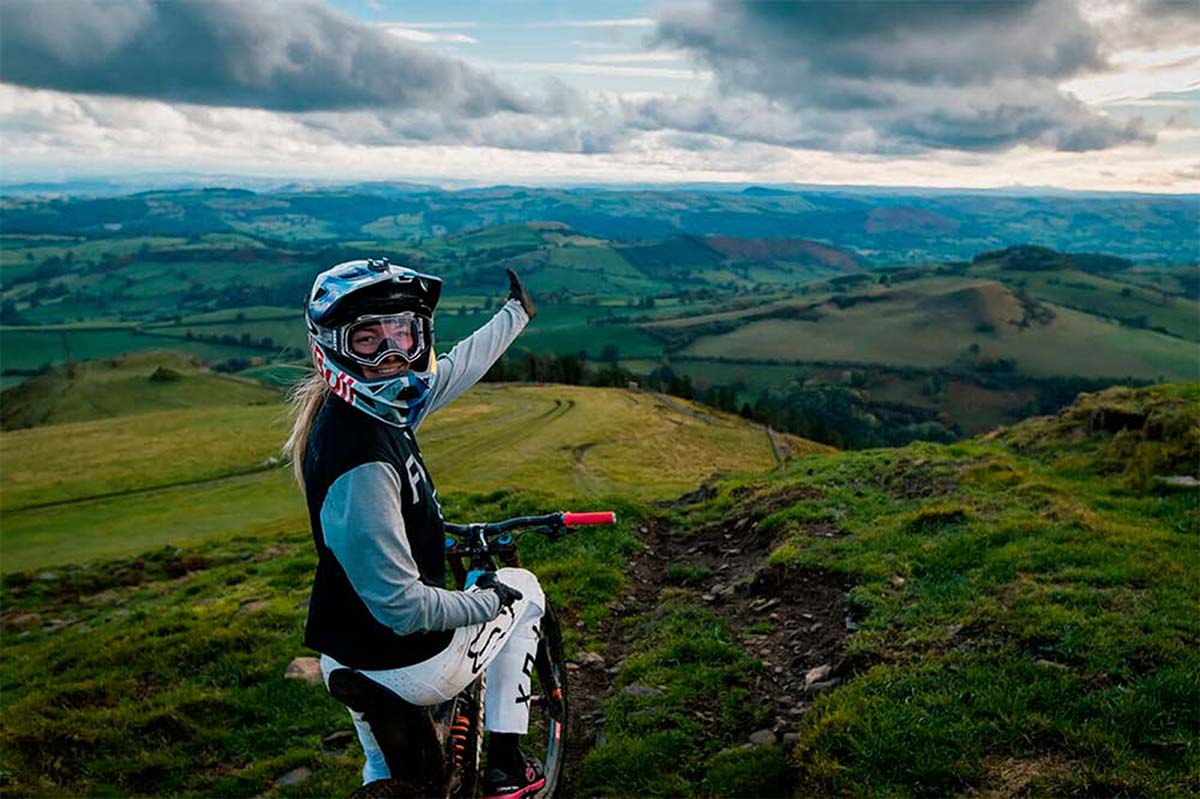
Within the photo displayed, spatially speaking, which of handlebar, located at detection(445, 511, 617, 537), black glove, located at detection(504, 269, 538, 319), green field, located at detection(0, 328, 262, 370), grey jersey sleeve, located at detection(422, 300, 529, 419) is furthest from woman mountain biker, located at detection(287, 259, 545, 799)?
green field, located at detection(0, 328, 262, 370)

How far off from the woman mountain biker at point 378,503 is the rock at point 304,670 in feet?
16.9

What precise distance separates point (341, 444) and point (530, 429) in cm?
3980

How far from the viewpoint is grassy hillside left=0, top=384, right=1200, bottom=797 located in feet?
21.7

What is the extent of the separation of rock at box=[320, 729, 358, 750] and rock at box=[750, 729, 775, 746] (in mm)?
4531

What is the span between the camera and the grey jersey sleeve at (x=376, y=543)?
4.25 m

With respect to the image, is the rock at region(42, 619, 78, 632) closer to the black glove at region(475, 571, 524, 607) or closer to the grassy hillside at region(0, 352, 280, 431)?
the black glove at region(475, 571, 524, 607)

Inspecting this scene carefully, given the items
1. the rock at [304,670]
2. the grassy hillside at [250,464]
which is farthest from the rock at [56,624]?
the rock at [304,670]

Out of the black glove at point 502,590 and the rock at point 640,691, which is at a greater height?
the black glove at point 502,590

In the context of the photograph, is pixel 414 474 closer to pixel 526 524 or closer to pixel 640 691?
pixel 526 524

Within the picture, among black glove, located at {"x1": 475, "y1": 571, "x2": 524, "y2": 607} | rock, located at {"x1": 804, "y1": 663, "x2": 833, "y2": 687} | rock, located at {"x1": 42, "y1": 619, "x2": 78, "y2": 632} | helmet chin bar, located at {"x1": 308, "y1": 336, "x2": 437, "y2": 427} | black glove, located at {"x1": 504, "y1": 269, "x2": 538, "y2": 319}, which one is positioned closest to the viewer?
helmet chin bar, located at {"x1": 308, "y1": 336, "x2": 437, "y2": 427}

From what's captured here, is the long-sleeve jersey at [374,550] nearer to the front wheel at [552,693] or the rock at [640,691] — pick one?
the front wheel at [552,693]

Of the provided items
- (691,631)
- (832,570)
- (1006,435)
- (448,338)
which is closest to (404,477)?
(691,631)

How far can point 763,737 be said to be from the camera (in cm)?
770

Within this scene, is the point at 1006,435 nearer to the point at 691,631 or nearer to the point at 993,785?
the point at 691,631
